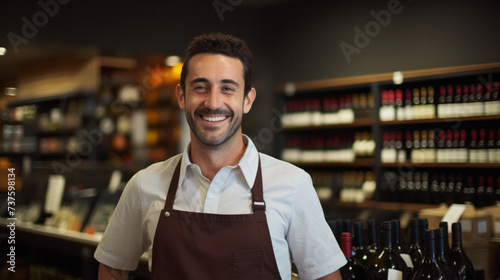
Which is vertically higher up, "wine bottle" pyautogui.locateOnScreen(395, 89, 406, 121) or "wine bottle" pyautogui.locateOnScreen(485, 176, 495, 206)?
"wine bottle" pyautogui.locateOnScreen(395, 89, 406, 121)

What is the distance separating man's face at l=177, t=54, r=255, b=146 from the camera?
1.75 meters

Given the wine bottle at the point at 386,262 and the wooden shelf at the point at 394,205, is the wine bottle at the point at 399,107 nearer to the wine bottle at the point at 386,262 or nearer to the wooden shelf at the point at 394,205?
the wooden shelf at the point at 394,205

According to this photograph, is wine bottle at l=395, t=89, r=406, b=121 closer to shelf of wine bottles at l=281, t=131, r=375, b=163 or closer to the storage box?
shelf of wine bottles at l=281, t=131, r=375, b=163

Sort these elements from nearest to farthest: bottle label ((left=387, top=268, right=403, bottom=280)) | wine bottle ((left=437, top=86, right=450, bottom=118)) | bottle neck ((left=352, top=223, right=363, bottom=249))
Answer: bottle label ((left=387, top=268, right=403, bottom=280)) < bottle neck ((left=352, top=223, right=363, bottom=249)) < wine bottle ((left=437, top=86, right=450, bottom=118))

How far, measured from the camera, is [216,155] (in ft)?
6.03

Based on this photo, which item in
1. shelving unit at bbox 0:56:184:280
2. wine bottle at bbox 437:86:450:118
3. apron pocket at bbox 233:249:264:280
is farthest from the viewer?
shelving unit at bbox 0:56:184:280

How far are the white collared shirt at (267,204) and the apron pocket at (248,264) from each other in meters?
0.07

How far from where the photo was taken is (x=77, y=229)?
403 centimetres

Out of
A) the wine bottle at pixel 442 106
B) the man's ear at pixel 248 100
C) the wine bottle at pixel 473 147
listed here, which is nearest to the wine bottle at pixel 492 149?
the wine bottle at pixel 473 147

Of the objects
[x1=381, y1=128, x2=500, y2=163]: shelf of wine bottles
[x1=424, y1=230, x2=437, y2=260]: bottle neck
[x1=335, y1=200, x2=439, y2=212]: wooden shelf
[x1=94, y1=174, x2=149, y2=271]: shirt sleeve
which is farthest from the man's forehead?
[x1=381, y1=128, x2=500, y2=163]: shelf of wine bottles

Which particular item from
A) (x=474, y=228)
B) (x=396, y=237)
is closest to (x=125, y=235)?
(x=396, y=237)

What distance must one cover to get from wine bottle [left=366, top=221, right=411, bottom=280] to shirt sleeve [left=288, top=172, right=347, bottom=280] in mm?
289

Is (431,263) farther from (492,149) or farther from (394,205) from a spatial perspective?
(394,205)

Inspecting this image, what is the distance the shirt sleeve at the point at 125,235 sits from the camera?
74.9 inches
